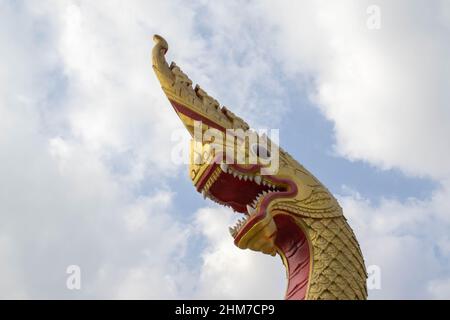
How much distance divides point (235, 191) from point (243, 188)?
0.10m

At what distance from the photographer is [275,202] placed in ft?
27.2

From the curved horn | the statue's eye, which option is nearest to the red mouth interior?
the statue's eye

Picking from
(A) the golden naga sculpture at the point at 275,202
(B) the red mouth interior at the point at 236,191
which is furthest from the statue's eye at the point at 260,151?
(B) the red mouth interior at the point at 236,191

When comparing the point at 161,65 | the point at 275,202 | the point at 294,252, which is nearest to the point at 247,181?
the point at 275,202

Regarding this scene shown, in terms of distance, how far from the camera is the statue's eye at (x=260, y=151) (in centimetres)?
873

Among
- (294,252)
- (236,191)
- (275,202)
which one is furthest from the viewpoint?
(236,191)

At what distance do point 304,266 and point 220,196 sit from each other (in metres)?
1.24

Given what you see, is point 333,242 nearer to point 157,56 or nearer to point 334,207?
point 334,207

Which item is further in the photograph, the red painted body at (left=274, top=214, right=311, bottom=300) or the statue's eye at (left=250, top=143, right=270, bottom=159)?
the statue's eye at (left=250, top=143, right=270, bottom=159)

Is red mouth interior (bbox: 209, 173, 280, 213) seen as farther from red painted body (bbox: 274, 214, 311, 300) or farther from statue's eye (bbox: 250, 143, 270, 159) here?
red painted body (bbox: 274, 214, 311, 300)

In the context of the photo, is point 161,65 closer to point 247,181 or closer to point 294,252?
point 247,181

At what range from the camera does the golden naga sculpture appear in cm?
816

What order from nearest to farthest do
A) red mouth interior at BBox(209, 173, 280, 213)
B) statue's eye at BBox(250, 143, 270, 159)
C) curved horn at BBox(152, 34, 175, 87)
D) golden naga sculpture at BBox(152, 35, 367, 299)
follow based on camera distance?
→ golden naga sculpture at BBox(152, 35, 367, 299) → red mouth interior at BBox(209, 173, 280, 213) → statue's eye at BBox(250, 143, 270, 159) → curved horn at BBox(152, 34, 175, 87)
